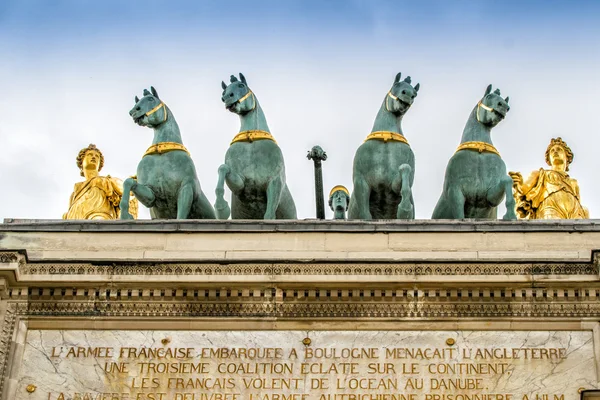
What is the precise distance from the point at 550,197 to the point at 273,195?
503 centimetres

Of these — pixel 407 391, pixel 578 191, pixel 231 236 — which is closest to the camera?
pixel 407 391

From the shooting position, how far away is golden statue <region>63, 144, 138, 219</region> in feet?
93.3

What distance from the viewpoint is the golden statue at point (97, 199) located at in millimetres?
28438

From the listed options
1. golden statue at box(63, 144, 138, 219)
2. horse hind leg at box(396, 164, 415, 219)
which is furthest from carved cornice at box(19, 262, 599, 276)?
golden statue at box(63, 144, 138, 219)

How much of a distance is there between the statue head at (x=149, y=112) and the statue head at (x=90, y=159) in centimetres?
334

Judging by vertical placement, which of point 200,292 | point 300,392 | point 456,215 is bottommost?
point 300,392

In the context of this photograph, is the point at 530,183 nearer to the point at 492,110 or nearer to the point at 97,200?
the point at 492,110

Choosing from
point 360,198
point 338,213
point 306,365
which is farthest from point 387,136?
point 306,365

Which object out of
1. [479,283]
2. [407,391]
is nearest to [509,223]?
[479,283]

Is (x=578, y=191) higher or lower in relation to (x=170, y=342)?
higher

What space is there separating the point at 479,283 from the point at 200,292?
3.45 m

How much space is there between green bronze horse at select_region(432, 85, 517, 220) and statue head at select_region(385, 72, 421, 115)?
1002 millimetres

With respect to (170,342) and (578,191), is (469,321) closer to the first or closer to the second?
(170,342)

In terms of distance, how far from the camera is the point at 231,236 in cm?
2275
